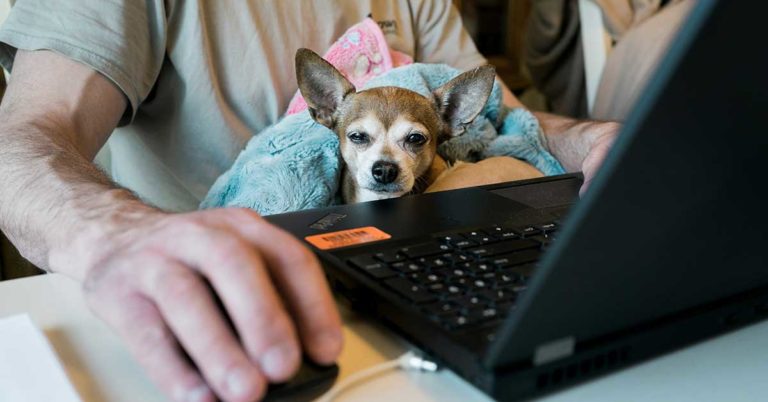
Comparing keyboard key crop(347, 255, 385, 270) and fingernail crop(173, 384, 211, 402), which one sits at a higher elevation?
fingernail crop(173, 384, 211, 402)

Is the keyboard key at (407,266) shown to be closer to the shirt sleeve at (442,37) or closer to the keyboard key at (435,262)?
the keyboard key at (435,262)

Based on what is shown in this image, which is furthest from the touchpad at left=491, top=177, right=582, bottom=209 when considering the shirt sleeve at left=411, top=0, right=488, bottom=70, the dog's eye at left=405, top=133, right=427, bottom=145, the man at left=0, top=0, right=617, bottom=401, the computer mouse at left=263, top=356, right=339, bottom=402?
the shirt sleeve at left=411, top=0, right=488, bottom=70

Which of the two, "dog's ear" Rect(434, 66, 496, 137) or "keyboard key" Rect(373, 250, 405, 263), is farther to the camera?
"dog's ear" Rect(434, 66, 496, 137)

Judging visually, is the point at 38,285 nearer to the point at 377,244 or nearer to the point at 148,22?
the point at 377,244

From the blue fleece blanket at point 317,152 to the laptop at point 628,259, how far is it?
453 millimetres

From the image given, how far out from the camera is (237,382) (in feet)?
1.27

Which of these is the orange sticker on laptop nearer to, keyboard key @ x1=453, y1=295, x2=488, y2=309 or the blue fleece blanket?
keyboard key @ x1=453, y1=295, x2=488, y2=309

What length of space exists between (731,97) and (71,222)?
1.53ft

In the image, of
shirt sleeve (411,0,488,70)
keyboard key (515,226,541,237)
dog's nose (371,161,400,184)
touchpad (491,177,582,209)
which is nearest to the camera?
keyboard key (515,226,541,237)

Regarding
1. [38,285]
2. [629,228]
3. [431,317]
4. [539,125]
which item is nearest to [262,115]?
[539,125]

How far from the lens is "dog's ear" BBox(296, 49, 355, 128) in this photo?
1.16 meters

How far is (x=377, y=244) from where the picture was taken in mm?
604

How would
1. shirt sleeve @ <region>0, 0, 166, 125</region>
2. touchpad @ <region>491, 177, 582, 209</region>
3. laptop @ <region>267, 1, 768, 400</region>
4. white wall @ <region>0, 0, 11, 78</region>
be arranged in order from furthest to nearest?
1. white wall @ <region>0, 0, 11, 78</region>
2. shirt sleeve @ <region>0, 0, 166, 125</region>
3. touchpad @ <region>491, 177, 582, 209</region>
4. laptop @ <region>267, 1, 768, 400</region>

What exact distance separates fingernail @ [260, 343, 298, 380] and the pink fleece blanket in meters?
0.85
